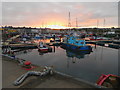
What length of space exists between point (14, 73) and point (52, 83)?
4146mm

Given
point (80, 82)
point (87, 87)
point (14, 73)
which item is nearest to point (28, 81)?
point (14, 73)

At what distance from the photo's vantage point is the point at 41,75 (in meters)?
7.75

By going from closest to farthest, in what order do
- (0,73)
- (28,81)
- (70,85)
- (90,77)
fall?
(70,85), (28,81), (0,73), (90,77)

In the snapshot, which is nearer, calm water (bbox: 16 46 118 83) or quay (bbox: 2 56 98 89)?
quay (bbox: 2 56 98 89)

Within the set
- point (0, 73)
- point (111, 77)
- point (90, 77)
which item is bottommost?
point (90, 77)

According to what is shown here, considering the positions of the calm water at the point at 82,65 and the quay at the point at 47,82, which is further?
the calm water at the point at 82,65

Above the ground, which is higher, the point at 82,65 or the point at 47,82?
the point at 47,82

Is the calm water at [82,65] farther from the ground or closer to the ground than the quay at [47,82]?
closer to the ground

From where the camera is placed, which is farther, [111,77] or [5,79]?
[111,77]

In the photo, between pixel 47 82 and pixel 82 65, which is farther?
pixel 82 65

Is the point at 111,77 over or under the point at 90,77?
over

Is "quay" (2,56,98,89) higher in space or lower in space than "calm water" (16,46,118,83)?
higher

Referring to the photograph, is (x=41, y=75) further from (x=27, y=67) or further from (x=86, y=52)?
(x=86, y=52)

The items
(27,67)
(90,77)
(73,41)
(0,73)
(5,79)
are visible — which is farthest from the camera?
(73,41)
